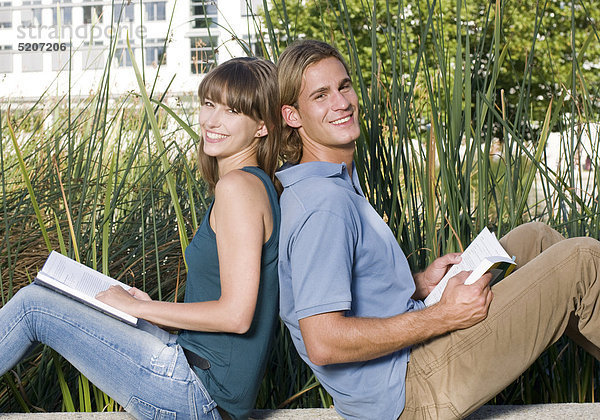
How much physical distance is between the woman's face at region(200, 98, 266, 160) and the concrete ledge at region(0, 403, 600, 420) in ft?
2.18

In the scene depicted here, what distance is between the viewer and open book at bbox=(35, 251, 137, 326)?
170 cm

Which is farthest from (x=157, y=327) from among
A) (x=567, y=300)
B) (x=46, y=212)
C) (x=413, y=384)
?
(x=46, y=212)

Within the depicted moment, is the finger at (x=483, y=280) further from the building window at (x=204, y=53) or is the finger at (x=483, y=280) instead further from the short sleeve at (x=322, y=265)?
the building window at (x=204, y=53)

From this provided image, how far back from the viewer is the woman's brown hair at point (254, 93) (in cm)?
177

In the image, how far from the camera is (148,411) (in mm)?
1712

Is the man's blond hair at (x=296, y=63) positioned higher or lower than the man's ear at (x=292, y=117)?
higher

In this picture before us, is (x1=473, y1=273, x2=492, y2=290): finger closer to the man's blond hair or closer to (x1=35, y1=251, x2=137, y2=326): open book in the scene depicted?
the man's blond hair

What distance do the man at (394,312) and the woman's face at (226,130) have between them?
0.50ft

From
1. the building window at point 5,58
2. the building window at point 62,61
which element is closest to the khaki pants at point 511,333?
the building window at point 62,61

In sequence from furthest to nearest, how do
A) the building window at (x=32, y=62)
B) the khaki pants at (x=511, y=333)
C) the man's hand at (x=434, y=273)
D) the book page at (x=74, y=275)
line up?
the building window at (x=32, y=62) → the man's hand at (x=434, y=273) → the book page at (x=74, y=275) → the khaki pants at (x=511, y=333)

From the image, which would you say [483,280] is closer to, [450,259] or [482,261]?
[482,261]

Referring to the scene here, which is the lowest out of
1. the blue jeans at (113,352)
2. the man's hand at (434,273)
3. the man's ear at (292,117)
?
the blue jeans at (113,352)

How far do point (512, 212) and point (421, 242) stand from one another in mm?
272

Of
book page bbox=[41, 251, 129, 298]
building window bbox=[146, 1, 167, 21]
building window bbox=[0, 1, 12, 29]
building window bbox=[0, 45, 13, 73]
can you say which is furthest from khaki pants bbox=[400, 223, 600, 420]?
building window bbox=[0, 1, 12, 29]
